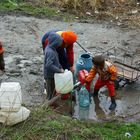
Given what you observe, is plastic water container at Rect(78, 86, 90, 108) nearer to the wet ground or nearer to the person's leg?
the wet ground

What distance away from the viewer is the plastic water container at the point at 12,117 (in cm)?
612

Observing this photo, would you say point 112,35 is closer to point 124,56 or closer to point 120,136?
point 124,56

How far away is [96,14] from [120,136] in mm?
6850

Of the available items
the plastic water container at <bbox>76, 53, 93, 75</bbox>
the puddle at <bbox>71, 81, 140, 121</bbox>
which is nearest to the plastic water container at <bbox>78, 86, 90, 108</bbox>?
the puddle at <bbox>71, 81, 140, 121</bbox>

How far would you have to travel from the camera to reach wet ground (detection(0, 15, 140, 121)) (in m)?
8.48

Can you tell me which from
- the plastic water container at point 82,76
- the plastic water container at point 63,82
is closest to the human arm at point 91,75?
the plastic water container at point 82,76

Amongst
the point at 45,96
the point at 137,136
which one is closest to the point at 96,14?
the point at 45,96

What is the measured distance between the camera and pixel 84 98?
825cm

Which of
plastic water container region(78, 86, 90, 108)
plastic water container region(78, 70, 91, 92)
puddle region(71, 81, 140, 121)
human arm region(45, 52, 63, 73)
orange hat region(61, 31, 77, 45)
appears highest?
orange hat region(61, 31, 77, 45)

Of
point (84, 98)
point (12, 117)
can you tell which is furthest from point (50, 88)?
point (12, 117)

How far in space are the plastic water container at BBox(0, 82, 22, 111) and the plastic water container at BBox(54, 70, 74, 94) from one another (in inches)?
→ 72.7

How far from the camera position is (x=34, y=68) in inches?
391

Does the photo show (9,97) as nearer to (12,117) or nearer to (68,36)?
(12,117)

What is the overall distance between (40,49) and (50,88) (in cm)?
290
